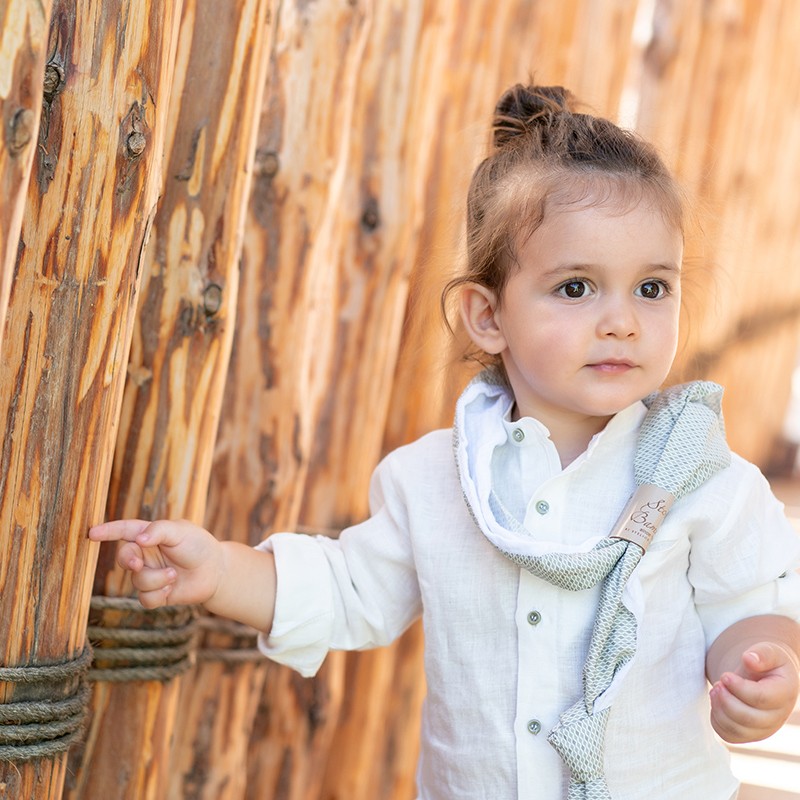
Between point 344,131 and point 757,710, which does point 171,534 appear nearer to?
point 757,710

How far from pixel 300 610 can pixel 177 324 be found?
50 centimetres

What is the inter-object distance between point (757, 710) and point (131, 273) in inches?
37.6

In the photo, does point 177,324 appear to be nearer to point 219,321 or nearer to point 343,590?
point 219,321

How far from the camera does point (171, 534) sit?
5.31 feet

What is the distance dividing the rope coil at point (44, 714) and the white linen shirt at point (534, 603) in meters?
0.31

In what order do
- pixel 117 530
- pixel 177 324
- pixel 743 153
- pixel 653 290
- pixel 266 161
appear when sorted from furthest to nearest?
pixel 743 153
pixel 266 161
pixel 177 324
pixel 653 290
pixel 117 530

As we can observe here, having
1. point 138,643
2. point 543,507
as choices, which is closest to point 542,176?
point 543,507

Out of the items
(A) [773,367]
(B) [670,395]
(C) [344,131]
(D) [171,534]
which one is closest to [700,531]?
(B) [670,395]

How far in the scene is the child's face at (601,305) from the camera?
1.60 meters

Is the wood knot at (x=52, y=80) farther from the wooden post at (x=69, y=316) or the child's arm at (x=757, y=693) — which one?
the child's arm at (x=757, y=693)

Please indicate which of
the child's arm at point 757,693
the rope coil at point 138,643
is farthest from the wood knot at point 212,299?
the child's arm at point 757,693

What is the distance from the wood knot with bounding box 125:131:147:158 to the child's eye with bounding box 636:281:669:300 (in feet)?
2.30

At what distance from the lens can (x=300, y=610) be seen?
5.64 feet

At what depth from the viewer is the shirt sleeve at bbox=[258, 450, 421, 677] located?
1720 mm
